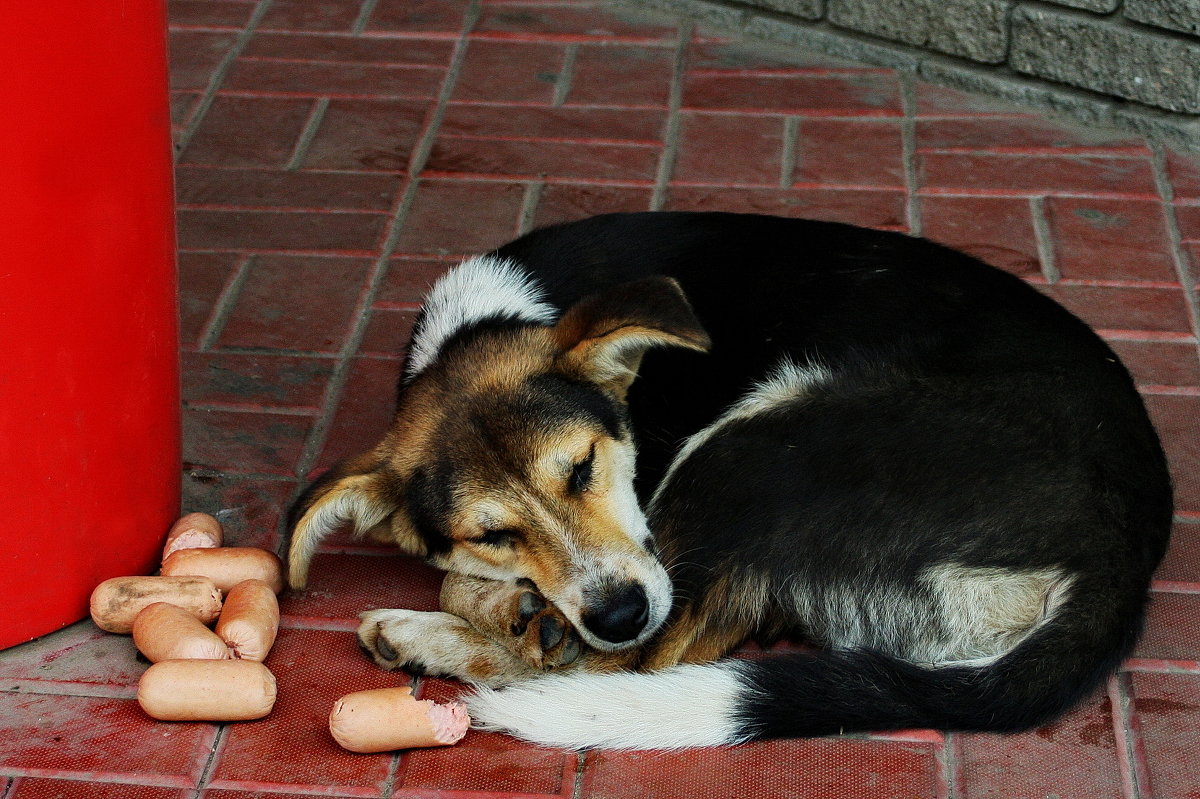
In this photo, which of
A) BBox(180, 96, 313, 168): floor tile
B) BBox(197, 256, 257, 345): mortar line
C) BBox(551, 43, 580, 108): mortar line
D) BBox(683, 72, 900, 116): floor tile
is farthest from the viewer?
BBox(551, 43, 580, 108): mortar line

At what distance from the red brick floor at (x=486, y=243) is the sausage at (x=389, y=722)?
49 mm

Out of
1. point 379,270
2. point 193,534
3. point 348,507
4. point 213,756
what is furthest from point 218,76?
point 213,756

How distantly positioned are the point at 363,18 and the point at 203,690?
3.75 m

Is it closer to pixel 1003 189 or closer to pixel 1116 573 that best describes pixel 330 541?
pixel 1116 573

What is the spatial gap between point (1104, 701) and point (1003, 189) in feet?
7.49

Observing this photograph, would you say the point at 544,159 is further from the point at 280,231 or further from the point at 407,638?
A: the point at 407,638

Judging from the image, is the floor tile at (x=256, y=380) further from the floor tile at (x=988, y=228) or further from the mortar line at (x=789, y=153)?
the floor tile at (x=988, y=228)

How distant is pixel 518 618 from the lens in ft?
9.44

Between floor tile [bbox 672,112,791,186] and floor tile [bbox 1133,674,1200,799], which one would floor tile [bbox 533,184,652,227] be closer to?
floor tile [bbox 672,112,791,186]

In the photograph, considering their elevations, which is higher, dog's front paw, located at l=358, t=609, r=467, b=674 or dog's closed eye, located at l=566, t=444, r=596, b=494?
dog's closed eye, located at l=566, t=444, r=596, b=494

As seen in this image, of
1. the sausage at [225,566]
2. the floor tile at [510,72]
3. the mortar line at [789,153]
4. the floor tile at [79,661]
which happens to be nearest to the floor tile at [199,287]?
the sausage at [225,566]

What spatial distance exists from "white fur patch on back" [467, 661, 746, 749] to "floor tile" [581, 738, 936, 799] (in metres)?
0.03

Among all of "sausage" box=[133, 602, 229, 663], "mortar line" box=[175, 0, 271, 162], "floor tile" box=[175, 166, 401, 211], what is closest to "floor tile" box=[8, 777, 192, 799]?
"sausage" box=[133, 602, 229, 663]

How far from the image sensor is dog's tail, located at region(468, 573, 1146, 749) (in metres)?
2.51
